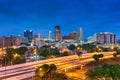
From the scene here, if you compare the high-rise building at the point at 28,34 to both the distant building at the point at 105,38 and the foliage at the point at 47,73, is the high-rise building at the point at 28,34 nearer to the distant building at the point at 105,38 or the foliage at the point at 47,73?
the distant building at the point at 105,38

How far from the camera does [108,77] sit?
59.1ft

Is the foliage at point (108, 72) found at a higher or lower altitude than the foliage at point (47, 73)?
higher

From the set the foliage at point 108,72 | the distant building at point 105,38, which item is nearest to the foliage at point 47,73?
the foliage at point 108,72

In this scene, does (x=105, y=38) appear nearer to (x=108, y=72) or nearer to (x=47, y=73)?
(x=47, y=73)

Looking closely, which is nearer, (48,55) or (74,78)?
A: (74,78)

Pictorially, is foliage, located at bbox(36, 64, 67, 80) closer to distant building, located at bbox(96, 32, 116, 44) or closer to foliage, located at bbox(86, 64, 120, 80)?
foliage, located at bbox(86, 64, 120, 80)

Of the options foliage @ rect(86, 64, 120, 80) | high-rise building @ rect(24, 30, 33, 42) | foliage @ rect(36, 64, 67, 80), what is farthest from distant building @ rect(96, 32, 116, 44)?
foliage @ rect(86, 64, 120, 80)

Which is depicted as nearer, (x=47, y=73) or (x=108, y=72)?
(x=108, y=72)

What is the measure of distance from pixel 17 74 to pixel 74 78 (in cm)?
797

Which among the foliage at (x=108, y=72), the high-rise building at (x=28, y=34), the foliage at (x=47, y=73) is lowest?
the foliage at (x=47, y=73)

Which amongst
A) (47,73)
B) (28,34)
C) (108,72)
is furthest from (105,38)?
(108,72)

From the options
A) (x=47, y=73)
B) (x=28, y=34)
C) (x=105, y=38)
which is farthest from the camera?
(x=28, y=34)

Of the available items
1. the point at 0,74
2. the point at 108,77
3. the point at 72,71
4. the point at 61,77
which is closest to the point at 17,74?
the point at 0,74

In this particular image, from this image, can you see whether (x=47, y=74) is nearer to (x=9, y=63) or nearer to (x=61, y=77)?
(x=61, y=77)
